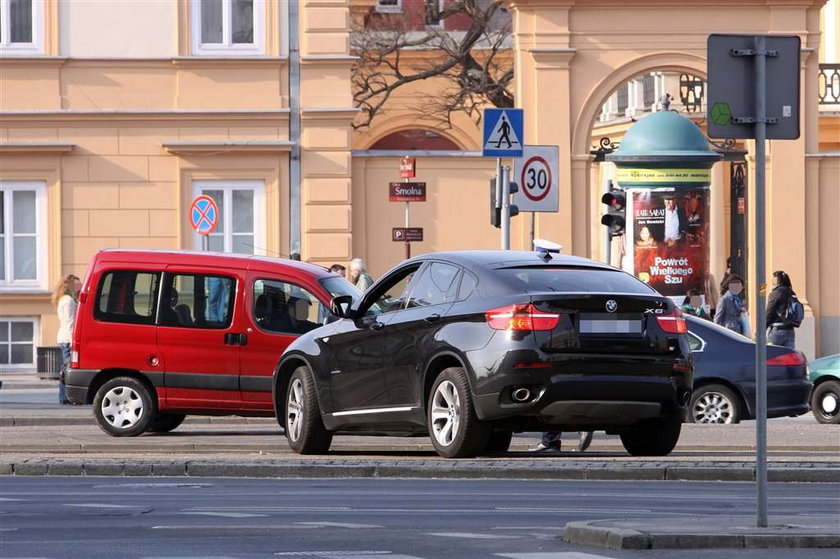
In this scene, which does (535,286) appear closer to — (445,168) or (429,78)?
(445,168)

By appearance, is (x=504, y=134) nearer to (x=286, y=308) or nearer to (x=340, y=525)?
(x=286, y=308)

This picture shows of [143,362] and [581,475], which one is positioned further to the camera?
[143,362]

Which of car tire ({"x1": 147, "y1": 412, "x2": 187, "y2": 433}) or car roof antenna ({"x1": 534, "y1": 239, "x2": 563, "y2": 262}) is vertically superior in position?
car roof antenna ({"x1": 534, "y1": 239, "x2": 563, "y2": 262})

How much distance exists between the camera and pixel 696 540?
9070mm

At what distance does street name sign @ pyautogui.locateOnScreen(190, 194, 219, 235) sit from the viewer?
99.0 feet

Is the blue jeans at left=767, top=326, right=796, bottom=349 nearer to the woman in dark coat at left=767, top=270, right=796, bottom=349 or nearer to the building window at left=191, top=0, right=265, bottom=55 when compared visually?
the woman in dark coat at left=767, top=270, right=796, bottom=349

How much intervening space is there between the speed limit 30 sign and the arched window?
29193 mm

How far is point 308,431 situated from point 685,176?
44.9 feet

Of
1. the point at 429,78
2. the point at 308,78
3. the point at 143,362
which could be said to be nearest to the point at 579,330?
the point at 143,362

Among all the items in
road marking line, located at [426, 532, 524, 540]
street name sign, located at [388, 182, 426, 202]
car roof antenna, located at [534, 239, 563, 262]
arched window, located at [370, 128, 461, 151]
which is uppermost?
arched window, located at [370, 128, 461, 151]

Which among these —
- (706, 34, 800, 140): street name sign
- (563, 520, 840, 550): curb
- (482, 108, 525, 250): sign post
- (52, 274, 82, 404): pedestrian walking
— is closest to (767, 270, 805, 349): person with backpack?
(482, 108, 525, 250): sign post

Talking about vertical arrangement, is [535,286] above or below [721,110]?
below

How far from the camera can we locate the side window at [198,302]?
1858cm

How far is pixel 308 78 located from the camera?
3216cm
